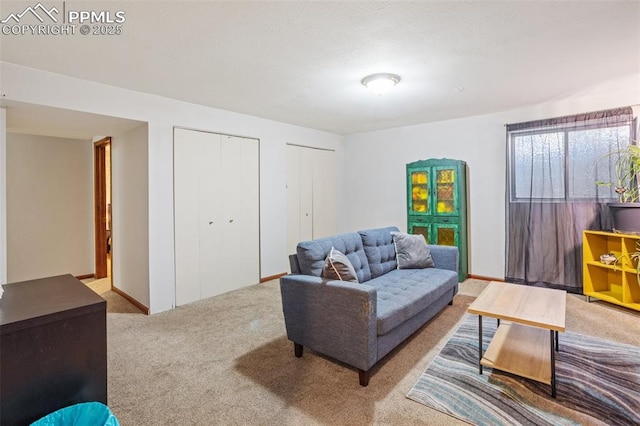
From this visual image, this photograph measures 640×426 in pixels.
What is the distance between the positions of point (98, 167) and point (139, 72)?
264 cm

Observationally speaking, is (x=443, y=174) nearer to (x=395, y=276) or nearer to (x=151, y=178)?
(x=395, y=276)

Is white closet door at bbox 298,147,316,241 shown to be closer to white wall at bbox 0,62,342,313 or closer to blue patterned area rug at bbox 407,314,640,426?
white wall at bbox 0,62,342,313

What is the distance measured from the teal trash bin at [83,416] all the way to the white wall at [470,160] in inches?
183

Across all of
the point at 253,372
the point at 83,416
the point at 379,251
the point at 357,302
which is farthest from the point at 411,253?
the point at 83,416

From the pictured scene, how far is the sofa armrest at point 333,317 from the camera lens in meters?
2.04

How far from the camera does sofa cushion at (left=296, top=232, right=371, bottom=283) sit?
→ 256 cm

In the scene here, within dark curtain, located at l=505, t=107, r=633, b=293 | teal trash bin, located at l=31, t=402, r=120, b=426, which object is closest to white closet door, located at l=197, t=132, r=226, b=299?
teal trash bin, located at l=31, t=402, r=120, b=426

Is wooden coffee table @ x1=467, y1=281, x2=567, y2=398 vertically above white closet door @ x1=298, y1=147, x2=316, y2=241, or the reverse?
white closet door @ x1=298, y1=147, x2=316, y2=241

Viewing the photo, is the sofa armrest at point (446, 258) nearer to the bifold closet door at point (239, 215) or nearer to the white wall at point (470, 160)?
the white wall at point (470, 160)

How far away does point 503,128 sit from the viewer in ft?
14.4

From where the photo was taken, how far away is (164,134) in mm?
3596

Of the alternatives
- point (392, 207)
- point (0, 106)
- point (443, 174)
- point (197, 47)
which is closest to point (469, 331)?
point (443, 174)

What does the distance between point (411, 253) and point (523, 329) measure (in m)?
1.20

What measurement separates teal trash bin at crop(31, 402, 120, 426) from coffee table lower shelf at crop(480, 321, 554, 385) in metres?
2.17
